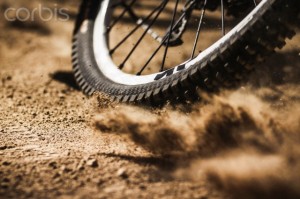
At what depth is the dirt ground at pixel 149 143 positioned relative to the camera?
127 cm

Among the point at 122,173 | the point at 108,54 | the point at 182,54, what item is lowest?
the point at 122,173

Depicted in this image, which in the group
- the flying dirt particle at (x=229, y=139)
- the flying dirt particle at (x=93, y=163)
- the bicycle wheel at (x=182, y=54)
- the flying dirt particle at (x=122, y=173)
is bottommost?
the flying dirt particle at (x=122, y=173)

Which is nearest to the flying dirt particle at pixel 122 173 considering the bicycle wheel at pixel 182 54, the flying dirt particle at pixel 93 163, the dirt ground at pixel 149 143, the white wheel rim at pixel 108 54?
the dirt ground at pixel 149 143

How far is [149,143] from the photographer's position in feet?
5.48

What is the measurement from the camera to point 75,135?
1781 mm

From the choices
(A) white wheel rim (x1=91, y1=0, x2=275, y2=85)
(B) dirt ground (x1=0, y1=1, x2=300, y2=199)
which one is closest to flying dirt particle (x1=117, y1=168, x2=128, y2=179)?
(B) dirt ground (x1=0, y1=1, x2=300, y2=199)

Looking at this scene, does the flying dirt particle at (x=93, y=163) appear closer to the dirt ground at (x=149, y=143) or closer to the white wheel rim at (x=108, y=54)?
the dirt ground at (x=149, y=143)

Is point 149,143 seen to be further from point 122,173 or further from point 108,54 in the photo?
point 108,54

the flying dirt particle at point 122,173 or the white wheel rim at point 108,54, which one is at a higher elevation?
the white wheel rim at point 108,54

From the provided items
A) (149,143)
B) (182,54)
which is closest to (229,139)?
(149,143)

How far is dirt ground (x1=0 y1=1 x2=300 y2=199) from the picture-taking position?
4.17 ft

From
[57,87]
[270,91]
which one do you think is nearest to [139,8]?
[57,87]

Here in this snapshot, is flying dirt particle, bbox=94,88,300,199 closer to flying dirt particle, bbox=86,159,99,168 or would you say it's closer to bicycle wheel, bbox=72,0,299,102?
bicycle wheel, bbox=72,0,299,102

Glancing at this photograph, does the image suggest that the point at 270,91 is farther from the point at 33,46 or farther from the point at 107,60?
the point at 33,46
